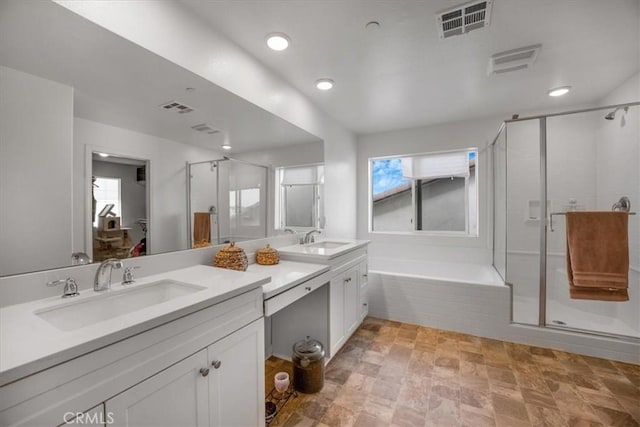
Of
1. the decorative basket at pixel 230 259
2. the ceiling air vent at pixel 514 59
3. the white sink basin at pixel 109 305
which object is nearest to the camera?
the white sink basin at pixel 109 305

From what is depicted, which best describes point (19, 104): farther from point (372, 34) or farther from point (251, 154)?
point (372, 34)

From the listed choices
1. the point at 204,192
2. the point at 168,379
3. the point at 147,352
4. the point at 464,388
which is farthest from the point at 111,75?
the point at 464,388

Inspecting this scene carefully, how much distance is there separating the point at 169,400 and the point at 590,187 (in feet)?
13.2

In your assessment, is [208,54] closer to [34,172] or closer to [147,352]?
[34,172]

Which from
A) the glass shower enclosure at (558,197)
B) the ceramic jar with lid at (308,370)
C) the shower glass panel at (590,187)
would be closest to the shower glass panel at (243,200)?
the ceramic jar with lid at (308,370)

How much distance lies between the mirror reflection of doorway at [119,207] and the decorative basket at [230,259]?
1.32 feet

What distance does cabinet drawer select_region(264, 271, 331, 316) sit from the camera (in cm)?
142

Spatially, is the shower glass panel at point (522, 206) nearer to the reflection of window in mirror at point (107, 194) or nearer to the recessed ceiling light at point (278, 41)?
the recessed ceiling light at point (278, 41)

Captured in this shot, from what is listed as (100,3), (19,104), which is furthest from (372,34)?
(19,104)

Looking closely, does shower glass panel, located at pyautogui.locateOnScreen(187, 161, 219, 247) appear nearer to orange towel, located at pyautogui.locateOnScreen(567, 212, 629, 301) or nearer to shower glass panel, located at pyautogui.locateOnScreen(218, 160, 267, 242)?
shower glass panel, located at pyautogui.locateOnScreen(218, 160, 267, 242)

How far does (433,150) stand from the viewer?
141 inches

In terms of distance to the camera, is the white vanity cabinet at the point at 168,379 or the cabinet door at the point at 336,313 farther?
the cabinet door at the point at 336,313

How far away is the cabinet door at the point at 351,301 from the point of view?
92.9 inches

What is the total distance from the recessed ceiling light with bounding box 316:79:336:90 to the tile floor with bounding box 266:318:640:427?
2355mm
